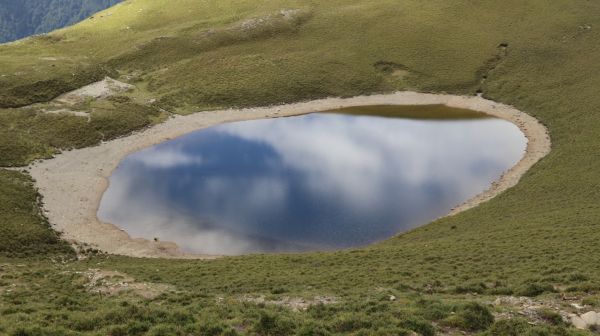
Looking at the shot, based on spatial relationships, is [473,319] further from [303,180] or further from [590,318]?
[303,180]

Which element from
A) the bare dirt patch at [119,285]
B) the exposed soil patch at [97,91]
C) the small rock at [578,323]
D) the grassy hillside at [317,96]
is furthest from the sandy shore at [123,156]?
the small rock at [578,323]

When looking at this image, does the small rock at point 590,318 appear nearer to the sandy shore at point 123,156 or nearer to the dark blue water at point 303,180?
the dark blue water at point 303,180

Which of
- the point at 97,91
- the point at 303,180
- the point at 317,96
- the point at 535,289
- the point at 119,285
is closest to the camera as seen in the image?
the point at 535,289

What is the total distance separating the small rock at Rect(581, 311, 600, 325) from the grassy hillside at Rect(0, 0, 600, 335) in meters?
1.06

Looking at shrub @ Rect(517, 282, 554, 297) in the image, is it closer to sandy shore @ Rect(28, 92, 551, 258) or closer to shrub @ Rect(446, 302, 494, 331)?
shrub @ Rect(446, 302, 494, 331)

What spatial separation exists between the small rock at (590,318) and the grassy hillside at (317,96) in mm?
1060

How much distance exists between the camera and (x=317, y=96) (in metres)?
85.9

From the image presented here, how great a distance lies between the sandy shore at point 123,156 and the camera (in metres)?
45.2

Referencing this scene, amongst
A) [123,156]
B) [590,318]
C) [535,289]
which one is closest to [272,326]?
[590,318]

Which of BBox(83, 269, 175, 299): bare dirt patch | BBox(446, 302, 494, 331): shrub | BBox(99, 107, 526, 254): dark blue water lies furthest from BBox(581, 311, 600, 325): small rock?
BBox(99, 107, 526, 254): dark blue water

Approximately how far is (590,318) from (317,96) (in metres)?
69.9

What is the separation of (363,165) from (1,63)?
64.4 meters

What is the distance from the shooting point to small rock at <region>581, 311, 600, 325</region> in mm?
18516

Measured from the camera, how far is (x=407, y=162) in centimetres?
6200
